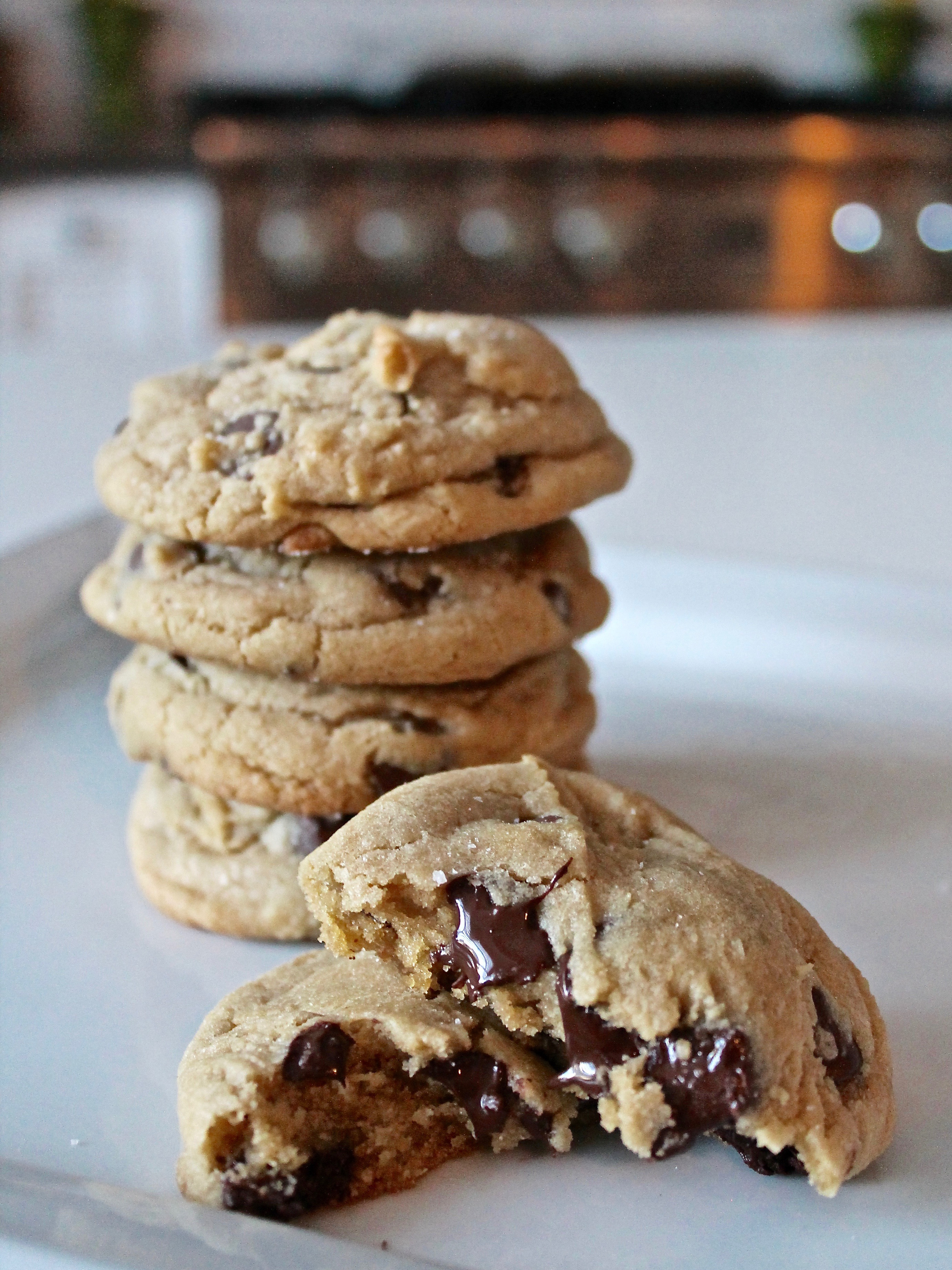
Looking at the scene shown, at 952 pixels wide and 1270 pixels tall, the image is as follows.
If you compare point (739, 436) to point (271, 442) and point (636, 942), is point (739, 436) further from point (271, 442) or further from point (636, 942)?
point (636, 942)

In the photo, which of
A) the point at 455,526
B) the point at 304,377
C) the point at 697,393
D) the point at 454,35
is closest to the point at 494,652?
the point at 455,526

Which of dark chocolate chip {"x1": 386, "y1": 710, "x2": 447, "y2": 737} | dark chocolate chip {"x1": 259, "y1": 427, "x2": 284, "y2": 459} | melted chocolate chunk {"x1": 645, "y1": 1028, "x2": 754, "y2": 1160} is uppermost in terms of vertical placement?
dark chocolate chip {"x1": 259, "y1": 427, "x2": 284, "y2": 459}

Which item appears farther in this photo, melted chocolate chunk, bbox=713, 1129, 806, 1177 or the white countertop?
the white countertop

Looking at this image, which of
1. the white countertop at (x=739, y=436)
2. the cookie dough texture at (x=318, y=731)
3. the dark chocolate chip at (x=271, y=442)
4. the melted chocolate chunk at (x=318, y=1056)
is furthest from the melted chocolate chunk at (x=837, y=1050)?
the white countertop at (x=739, y=436)

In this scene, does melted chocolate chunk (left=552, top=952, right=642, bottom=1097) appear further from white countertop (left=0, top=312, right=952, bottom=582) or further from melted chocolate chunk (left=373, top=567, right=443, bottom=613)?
white countertop (left=0, top=312, right=952, bottom=582)

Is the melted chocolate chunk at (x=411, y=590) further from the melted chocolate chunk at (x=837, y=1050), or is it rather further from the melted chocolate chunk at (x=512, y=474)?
the melted chocolate chunk at (x=837, y=1050)

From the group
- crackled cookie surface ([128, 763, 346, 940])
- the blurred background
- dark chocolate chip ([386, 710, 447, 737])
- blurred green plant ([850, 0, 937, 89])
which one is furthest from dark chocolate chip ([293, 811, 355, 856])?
blurred green plant ([850, 0, 937, 89])

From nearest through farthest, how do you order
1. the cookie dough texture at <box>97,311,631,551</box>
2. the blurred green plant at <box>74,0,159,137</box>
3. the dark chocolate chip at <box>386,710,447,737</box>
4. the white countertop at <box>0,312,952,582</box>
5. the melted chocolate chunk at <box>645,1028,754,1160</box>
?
1. the melted chocolate chunk at <box>645,1028,754,1160</box>
2. the cookie dough texture at <box>97,311,631,551</box>
3. the dark chocolate chip at <box>386,710,447,737</box>
4. the white countertop at <box>0,312,952,582</box>
5. the blurred green plant at <box>74,0,159,137</box>
